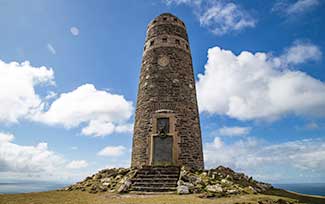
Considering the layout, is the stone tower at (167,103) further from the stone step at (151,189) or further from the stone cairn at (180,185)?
the stone step at (151,189)

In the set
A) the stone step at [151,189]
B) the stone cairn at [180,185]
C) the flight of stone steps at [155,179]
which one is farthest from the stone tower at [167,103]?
the stone step at [151,189]

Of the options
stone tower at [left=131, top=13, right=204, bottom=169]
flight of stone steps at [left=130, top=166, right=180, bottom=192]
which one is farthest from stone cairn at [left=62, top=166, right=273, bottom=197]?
stone tower at [left=131, top=13, right=204, bottom=169]

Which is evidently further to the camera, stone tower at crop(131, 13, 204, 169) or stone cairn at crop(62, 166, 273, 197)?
stone tower at crop(131, 13, 204, 169)

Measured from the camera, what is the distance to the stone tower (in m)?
17.3

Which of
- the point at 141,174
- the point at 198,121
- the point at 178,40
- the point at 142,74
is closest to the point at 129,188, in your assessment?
the point at 141,174

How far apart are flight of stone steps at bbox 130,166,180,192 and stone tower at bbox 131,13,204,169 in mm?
2278

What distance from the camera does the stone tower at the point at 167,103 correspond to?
17.3m

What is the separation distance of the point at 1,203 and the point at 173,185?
754cm

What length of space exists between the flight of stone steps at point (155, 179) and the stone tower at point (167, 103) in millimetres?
2278

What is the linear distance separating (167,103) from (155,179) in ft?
22.3

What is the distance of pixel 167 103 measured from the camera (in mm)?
18453

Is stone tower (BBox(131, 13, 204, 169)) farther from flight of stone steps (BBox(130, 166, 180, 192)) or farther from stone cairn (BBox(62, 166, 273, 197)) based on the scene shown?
stone cairn (BBox(62, 166, 273, 197))

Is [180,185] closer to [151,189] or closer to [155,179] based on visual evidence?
[151,189]

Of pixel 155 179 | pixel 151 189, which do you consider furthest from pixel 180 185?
pixel 155 179
